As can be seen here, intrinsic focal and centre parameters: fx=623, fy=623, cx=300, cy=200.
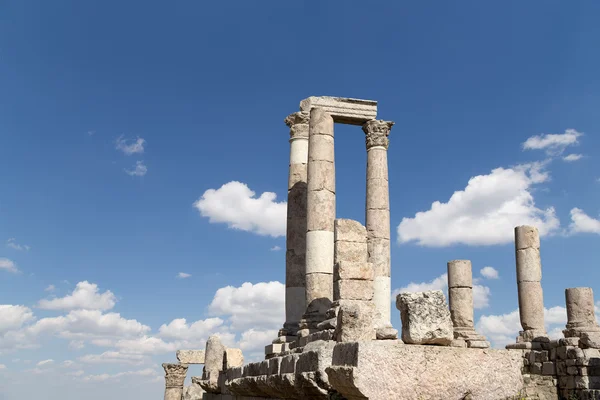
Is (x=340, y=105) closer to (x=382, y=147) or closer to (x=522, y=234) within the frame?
(x=382, y=147)

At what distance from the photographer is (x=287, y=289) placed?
1966cm

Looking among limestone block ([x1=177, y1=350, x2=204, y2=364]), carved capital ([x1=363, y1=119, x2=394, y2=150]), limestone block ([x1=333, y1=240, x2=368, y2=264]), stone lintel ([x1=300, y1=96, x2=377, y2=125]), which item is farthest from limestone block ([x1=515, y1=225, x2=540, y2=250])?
limestone block ([x1=177, y1=350, x2=204, y2=364])

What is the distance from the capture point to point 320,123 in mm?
18906

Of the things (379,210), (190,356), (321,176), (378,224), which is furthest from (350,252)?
(190,356)

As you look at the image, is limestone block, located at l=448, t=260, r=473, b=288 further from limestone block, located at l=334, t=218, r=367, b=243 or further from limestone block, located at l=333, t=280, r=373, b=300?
limestone block, located at l=333, t=280, r=373, b=300

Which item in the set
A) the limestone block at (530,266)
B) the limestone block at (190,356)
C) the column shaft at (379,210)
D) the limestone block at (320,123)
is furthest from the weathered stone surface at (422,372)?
the limestone block at (190,356)

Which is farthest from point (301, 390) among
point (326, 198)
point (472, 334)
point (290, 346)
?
point (472, 334)

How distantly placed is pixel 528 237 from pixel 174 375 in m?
15.0

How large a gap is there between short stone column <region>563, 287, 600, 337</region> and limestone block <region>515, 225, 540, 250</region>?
2557 mm

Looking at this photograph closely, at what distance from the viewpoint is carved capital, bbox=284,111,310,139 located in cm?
2066

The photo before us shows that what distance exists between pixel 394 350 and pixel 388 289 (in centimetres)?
1485

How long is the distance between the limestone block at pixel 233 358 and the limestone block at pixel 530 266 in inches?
464

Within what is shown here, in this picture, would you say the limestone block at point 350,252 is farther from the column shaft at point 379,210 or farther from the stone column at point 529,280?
the stone column at point 529,280

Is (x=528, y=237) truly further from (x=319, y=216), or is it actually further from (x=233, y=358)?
(x=233, y=358)
